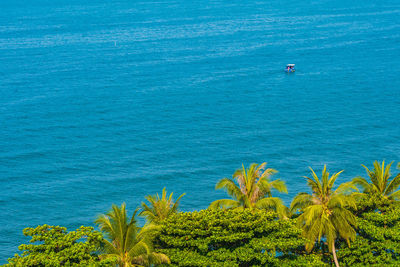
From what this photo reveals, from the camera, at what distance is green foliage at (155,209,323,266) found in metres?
36.0

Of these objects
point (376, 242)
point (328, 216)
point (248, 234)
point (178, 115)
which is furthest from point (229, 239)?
point (178, 115)

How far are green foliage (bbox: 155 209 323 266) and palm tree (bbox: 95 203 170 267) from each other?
171cm

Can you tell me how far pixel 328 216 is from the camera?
3891cm

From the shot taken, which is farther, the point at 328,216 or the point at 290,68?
the point at 290,68

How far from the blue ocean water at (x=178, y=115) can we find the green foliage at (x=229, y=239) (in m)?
35.4

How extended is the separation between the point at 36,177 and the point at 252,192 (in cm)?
5086

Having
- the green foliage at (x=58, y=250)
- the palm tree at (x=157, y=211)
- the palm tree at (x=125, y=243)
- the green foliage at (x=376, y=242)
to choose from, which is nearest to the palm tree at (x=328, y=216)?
the green foliage at (x=376, y=242)

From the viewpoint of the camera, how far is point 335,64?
5320 inches

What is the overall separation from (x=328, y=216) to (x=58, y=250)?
19090 millimetres

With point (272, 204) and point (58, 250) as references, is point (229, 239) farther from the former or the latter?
point (58, 250)

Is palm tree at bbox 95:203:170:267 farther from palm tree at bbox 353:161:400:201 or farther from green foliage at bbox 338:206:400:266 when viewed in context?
palm tree at bbox 353:161:400:201

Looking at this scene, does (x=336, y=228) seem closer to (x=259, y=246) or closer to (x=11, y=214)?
(x=259, y=246)

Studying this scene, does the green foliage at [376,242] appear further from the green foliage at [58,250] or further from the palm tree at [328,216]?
the green foliage at [58,250]

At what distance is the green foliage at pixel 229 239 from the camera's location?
118 ft
